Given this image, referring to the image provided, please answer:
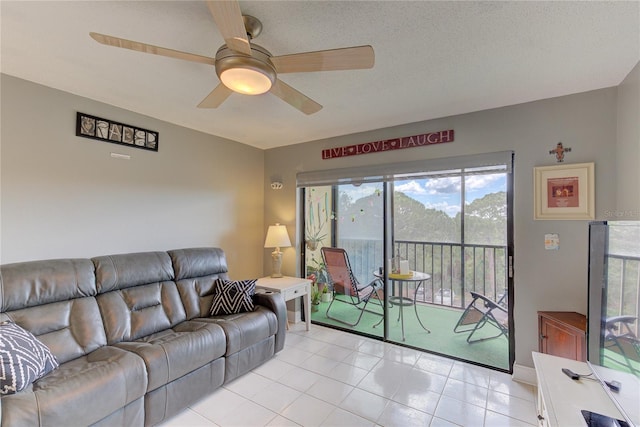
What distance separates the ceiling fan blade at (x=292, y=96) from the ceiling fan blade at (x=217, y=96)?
11.3 inches

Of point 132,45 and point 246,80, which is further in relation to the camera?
point 246,80

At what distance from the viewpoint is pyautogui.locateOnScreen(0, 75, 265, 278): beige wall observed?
2.16 m

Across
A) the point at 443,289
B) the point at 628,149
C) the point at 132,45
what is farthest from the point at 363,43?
the point at 443,289

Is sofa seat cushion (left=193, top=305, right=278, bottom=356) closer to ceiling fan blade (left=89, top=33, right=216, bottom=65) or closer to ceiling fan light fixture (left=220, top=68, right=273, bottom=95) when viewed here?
ceiling fan light fixture (left=220, top=68, right=273, bottom=95)

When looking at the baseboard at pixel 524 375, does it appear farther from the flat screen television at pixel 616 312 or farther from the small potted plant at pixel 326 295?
the small potted plant at pixel 326 295

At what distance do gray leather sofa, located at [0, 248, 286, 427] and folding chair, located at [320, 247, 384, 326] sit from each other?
1.08 m

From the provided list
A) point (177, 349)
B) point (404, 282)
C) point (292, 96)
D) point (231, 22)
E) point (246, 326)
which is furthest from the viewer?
point (404, 282)

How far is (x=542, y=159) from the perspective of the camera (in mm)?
2445

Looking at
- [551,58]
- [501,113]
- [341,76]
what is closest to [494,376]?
[501,113]

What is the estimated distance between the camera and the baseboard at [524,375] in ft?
8.00

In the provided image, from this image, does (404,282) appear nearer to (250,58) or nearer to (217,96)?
(217,96)

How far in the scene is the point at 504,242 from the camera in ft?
9.15

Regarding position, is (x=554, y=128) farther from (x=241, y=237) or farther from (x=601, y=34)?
(x=241, y=237)

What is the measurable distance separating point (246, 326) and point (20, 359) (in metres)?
1.39
